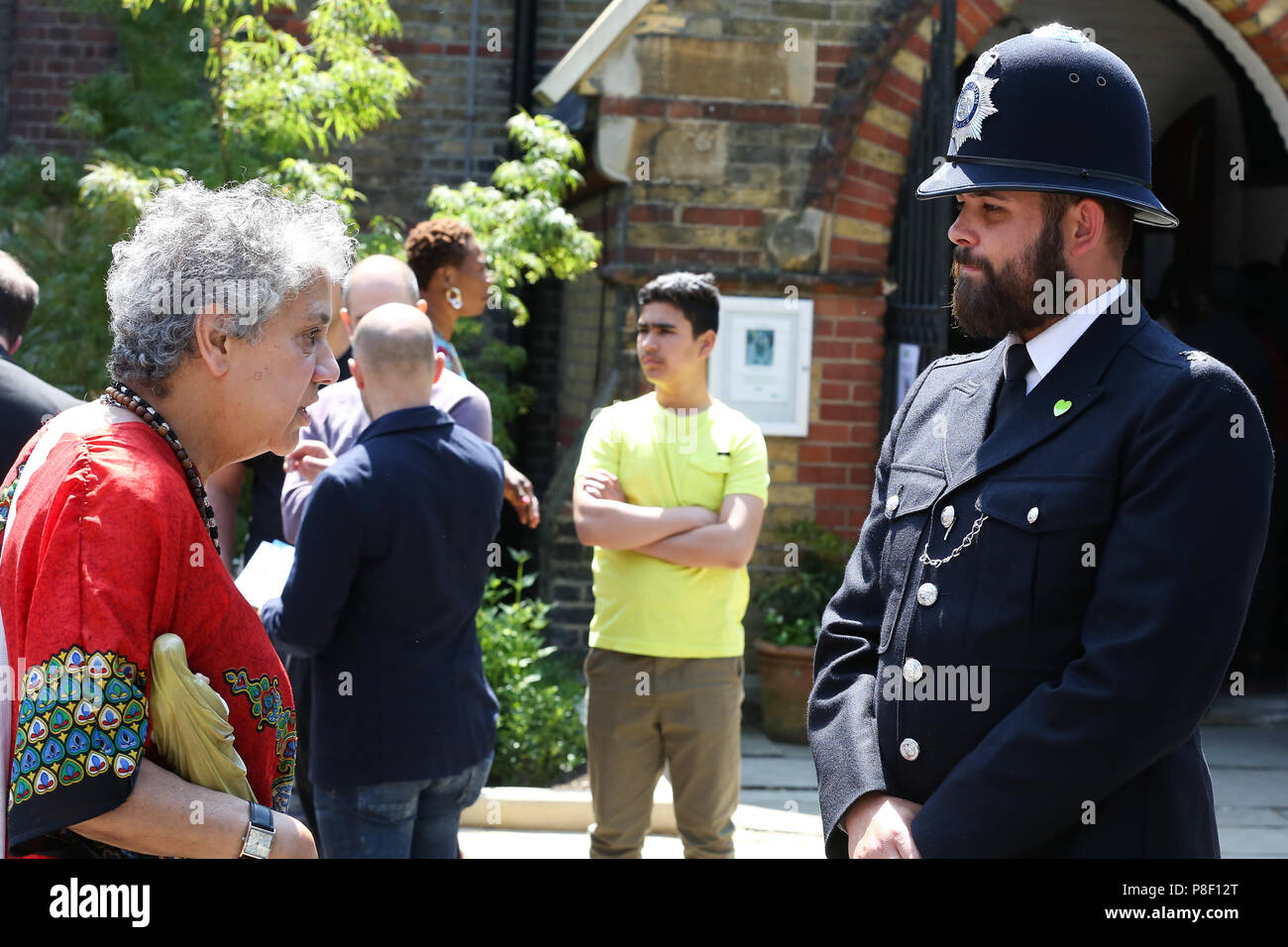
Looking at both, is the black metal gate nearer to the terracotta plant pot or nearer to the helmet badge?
the terracotta plant pot

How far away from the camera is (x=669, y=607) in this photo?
430 centimetres

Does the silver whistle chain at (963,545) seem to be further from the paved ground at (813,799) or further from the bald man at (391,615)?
the paved ground at (813,799)

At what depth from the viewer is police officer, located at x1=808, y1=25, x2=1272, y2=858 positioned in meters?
1.88

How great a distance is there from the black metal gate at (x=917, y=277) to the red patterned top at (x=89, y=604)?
205 inches

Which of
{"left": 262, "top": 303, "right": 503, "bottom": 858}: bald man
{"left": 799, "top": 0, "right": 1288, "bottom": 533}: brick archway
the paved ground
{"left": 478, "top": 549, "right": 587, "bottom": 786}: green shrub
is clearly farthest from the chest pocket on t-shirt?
{"left": 799, "top": 0, "right": 1288, "bottom": 533}: brick archway

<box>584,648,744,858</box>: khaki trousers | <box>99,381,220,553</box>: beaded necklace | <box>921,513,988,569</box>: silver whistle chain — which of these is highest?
<box>99,381,220,553</box>: beaded necklace

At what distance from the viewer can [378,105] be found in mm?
6211

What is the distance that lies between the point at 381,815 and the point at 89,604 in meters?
1.70

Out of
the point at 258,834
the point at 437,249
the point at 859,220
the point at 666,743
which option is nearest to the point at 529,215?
the point at 437,249

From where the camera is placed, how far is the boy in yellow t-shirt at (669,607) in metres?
4.26

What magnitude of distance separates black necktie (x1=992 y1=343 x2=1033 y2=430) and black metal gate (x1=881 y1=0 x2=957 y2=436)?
443 centimetres

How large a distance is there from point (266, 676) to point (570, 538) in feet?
15.6

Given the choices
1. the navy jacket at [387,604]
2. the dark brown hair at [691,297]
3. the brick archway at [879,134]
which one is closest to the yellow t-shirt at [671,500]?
Result: the dark brown hair at [691,297]
